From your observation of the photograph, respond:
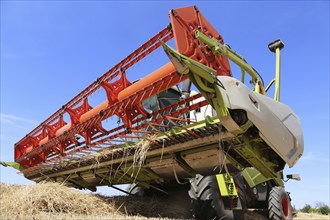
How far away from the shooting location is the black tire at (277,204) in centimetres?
592

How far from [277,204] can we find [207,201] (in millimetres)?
2346

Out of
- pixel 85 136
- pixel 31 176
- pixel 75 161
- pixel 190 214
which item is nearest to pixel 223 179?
pixel 190 214

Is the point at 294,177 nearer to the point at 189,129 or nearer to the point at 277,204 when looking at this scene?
the point at 277,204

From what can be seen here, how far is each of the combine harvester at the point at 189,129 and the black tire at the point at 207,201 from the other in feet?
0.04

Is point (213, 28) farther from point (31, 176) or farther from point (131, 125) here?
point (31, 176)

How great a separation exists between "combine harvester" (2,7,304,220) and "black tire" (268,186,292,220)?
0.81m

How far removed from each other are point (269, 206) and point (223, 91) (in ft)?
12.2

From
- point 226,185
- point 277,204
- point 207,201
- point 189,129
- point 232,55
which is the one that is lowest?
point 277,204

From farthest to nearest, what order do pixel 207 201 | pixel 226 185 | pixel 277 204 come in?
pixel 277 204 → pixel 226 185 → pixel 207 201

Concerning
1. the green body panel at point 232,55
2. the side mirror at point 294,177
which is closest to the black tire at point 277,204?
the side mirror at point 294,177

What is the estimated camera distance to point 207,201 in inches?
163

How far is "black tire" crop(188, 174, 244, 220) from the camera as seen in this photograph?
13.6 feet

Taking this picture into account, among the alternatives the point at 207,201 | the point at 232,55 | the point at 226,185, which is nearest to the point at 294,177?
the point at 226,185

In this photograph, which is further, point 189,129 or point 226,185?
point 226,185
